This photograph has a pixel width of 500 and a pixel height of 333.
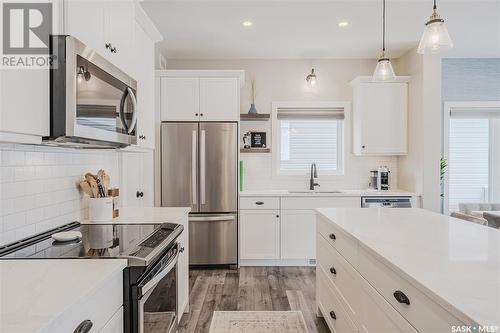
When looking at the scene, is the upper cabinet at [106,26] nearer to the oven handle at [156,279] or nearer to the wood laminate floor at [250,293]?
the oven handle at [156,279]

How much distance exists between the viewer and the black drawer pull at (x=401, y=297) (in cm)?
122

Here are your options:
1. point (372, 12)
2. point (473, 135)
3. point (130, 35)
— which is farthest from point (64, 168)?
point (473, 135)

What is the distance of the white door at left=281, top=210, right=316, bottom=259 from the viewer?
4.12 metres

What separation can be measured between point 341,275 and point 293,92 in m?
3.11

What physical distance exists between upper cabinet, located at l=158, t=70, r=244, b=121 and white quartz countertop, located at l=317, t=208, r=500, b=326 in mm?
2130

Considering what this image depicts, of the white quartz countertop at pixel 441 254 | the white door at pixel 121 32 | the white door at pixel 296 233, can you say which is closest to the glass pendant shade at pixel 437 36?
the white quartz countertop at pixel 441 254

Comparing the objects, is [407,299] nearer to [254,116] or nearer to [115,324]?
[115,324]

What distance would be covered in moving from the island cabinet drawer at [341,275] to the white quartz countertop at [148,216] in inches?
42.5

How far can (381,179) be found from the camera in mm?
4461

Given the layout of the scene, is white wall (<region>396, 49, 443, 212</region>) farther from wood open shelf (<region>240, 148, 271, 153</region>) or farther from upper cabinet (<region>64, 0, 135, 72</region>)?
upper cabinet (<region>64, 0, 135, 72</region>)

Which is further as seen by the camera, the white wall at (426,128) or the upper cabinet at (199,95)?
the upper cabinet at (199,95)

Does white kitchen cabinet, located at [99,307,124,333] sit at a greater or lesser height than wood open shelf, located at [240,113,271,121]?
lesser

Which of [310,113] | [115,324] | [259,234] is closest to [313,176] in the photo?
[310,113]

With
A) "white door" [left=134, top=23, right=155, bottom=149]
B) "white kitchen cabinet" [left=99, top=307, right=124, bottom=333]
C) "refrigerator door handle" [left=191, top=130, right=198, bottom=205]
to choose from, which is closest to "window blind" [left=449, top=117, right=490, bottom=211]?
"refrigerator door handle" [left=191, top=130, right=198, bottom=205]
